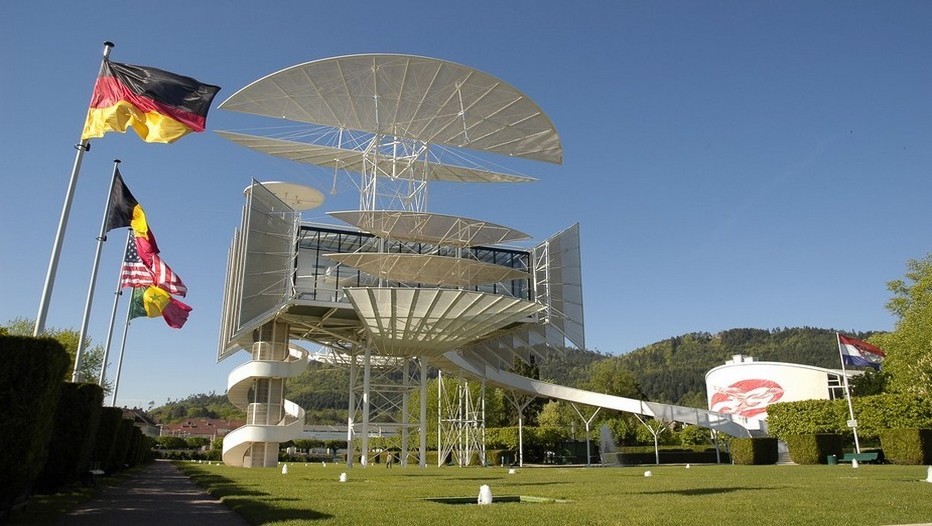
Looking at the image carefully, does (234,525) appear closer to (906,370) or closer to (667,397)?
(906,370)

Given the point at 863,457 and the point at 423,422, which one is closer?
the point at 863,457

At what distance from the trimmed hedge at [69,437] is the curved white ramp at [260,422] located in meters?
27.0

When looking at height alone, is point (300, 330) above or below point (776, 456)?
above

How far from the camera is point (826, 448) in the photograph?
43.2 meters

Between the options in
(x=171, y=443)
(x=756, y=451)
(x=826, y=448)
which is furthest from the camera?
(x=171, y=443)

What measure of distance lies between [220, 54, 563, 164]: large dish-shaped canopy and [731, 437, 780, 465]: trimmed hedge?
25426mm

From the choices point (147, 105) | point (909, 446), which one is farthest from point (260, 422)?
point (909, 446)

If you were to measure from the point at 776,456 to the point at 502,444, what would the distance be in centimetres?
2791

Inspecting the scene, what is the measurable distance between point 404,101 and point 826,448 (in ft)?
115

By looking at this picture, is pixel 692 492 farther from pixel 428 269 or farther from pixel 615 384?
pixel 615 384

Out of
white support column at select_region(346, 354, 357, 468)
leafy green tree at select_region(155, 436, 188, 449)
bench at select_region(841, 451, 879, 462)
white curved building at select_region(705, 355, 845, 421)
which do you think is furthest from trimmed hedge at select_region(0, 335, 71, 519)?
leafy green tree at select_region(155, 436, 188, 449)

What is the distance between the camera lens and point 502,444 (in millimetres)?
67875

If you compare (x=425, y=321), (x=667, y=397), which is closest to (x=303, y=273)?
(x=425, y=321)

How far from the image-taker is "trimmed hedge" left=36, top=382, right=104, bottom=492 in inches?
699
